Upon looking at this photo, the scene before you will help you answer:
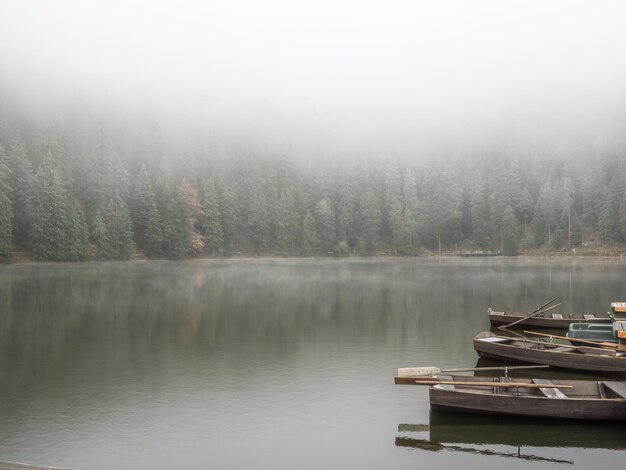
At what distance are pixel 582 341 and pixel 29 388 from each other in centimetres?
2442

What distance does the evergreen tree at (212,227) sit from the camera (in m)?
128

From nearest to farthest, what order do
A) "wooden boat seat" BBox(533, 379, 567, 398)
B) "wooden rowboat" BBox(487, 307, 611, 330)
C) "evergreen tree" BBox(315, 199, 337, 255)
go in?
"wooden boat seat" BBox(533, 379, 567, 398) < "wooden rowboat" BBox(487, 307, 611, 330) < "evergreen tree" BBox(315, 199, 337, 255)

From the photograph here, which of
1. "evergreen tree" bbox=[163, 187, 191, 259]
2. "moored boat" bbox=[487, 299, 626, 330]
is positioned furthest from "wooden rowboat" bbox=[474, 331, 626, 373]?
"evergreen tree" bbox=[163, 187, 191, 259]

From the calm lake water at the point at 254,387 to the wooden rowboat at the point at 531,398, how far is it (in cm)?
46

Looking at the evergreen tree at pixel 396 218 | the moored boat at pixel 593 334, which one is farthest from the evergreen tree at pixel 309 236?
the moored boat at pixel 593 334

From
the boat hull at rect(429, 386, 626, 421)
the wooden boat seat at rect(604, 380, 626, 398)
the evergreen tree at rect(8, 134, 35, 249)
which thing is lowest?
the boat hull at rect(429, 386, 626, 421)

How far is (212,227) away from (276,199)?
65.7ft

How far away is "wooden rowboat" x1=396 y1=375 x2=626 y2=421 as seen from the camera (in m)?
18.0

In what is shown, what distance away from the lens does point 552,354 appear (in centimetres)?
2452

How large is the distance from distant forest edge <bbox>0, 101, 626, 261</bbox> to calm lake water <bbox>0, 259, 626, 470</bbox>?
6255cm

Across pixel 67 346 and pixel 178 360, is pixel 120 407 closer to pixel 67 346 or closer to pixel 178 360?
pixel 178 360

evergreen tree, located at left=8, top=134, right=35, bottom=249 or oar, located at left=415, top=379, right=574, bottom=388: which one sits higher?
evergreen tree, located at left=8, top=134, right=35, bottom=249

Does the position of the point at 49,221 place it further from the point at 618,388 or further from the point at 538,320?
the point at 618,388

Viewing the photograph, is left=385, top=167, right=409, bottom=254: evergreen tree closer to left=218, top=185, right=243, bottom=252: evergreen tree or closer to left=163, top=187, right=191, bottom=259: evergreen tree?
left=218, top=185, right=243, bottom=252: evergreen tree
